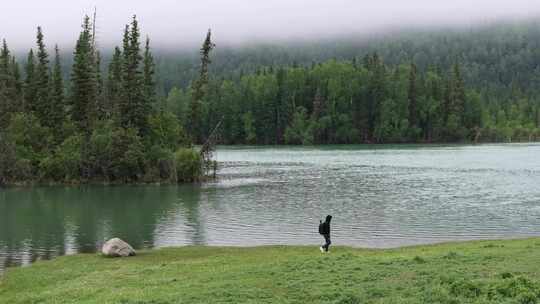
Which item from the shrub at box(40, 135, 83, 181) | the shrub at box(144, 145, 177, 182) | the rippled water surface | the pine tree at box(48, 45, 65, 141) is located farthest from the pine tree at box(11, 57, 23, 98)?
the shrub at box(144, 145, 177, 182)

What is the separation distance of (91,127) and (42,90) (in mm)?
14247

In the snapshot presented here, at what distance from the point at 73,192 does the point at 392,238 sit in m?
51.4

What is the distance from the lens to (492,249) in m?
31.3

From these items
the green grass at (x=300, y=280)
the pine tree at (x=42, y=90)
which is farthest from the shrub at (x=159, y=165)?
the green grass at (x=300, y=280)

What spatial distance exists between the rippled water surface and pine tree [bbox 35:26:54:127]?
21.4 metres

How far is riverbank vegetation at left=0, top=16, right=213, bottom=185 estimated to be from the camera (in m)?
91.0

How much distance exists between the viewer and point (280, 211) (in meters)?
58.4

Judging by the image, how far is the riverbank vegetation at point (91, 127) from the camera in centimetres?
9098

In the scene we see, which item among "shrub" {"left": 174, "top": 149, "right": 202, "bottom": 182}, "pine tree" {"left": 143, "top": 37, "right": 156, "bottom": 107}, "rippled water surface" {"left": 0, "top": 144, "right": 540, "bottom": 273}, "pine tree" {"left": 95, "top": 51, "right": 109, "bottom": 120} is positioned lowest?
"rippled water surface" {"left": 0, "top": 144, "right": 540, "bottom": 273}

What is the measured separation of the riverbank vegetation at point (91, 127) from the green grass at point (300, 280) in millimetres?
58434

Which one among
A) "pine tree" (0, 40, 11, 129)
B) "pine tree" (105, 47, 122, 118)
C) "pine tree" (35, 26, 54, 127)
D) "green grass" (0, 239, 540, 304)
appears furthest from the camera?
"pine tree" (35, 26, 54, 127)

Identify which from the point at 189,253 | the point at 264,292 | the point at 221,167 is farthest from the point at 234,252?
the point at 221,167

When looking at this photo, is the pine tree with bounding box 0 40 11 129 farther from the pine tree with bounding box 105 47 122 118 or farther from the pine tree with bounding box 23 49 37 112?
the pine tree with bounding box 105 47 122 118

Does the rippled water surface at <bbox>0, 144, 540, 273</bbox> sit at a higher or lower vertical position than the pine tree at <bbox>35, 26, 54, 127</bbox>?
lower
